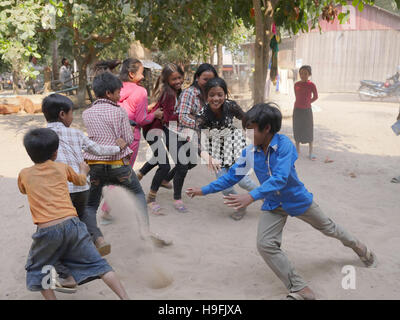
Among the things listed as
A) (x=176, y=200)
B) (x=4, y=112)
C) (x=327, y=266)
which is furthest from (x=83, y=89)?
(x=327, y=266)

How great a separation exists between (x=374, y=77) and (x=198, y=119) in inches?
780

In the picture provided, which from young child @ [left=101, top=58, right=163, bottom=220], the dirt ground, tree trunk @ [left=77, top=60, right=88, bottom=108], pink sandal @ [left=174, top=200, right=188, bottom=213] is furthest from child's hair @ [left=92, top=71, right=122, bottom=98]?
tree trunk @ [left=77, top=60, right=88, bottom=108]

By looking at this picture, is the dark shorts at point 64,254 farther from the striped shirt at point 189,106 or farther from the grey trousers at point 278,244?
the striped shirt at point 189,106

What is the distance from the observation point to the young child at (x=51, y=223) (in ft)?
8.37

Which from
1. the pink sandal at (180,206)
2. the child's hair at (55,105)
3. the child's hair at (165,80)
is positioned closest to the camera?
the child's hair at (55,105)

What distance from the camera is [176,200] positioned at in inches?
192

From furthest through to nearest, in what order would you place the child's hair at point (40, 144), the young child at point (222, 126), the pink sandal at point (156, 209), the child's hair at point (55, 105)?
1. the pink sandal at point (156, 209)
2. the young child at point (222, 126)
3. the child's hair at point (55, 105)
4. the child's hair at point (40, 144)

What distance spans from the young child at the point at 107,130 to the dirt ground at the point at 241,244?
718 mm

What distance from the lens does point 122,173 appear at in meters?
3.57

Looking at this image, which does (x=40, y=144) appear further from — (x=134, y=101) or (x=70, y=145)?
(x=134, y=101)

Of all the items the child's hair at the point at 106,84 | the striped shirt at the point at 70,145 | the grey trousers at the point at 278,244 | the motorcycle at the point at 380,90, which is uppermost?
the child's hair at the point at 106,84

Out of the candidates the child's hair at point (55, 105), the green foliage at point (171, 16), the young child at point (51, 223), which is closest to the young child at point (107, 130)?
the child's hair at point (55, 105)
